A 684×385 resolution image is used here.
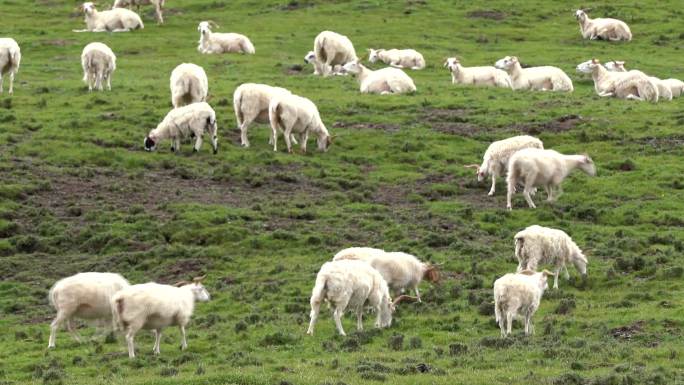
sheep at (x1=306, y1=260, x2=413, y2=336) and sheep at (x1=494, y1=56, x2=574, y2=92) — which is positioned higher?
sheep at (x1=306, y1=260, x2=413, y2=336)

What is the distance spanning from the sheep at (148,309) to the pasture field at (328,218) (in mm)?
479

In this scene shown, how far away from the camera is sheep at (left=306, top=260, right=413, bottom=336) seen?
20.9 metres

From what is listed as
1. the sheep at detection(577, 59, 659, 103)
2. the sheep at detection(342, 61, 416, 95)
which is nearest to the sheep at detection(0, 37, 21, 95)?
the sheep at detection(342, 61, 416, 95)

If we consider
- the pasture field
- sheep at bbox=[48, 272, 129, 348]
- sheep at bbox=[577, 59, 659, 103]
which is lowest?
the pasture field

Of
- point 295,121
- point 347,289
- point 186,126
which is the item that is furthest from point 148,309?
point 295,121

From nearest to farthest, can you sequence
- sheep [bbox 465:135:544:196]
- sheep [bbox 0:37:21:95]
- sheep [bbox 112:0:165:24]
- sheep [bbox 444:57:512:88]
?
sheep [bbox 465:135:544:196]
sheep [bbox 0:37:21:95]
sheep [bbox 444:57:512:88]
sheep [bbox 112:0:165:24]

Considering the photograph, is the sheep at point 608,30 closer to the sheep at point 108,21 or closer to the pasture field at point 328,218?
the pasture field at point 328,218

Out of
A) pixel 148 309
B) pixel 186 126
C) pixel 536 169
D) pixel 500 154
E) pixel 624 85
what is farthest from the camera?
pixel 624 85

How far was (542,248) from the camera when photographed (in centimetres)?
2480

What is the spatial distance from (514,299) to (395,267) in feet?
10.8

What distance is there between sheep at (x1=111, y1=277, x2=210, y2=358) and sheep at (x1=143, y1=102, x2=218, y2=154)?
15.2 meters

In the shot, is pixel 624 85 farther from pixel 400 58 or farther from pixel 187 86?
pixel 187 86

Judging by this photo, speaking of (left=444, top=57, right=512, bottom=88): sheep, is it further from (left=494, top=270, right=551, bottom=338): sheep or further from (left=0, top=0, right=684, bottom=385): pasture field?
(left=494, top=270, right=551, bottom=338): sheep

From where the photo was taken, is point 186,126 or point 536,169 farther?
point 186,126
